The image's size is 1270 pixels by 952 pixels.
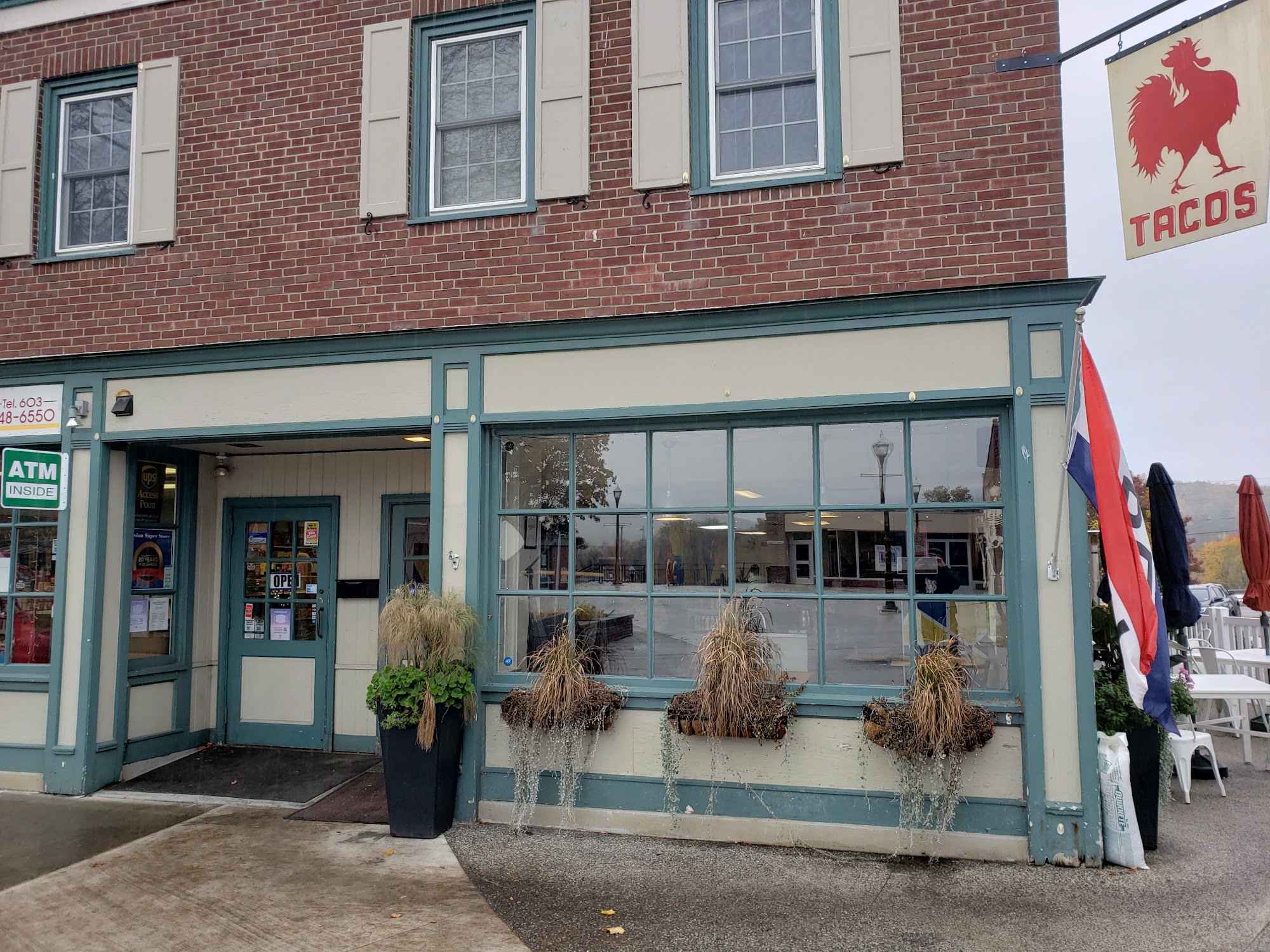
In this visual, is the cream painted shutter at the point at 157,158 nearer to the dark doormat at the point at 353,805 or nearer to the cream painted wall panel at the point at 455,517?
the cream painted wall panel at the point at 455,517

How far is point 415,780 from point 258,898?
121cm

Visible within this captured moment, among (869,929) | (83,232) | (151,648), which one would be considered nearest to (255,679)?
(151,648)

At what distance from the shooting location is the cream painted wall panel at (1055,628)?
5355 millimetres

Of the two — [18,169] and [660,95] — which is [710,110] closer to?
[660,95]

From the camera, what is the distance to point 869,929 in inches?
178

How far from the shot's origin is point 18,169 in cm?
767

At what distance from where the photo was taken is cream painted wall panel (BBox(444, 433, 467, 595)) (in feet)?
21.0

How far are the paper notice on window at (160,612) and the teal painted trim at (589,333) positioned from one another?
169 cm

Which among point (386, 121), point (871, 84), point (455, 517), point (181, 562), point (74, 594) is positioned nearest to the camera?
point (871, 84)

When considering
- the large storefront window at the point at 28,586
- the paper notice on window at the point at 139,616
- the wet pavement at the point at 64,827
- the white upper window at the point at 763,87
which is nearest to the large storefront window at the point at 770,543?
the white upper window at the point at 763,87

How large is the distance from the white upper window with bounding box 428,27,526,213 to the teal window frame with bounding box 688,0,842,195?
132cm

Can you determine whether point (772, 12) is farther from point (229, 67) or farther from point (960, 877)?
point (960, 877)

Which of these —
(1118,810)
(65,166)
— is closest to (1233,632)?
(1118,810)

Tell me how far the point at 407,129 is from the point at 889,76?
3.47 meters
